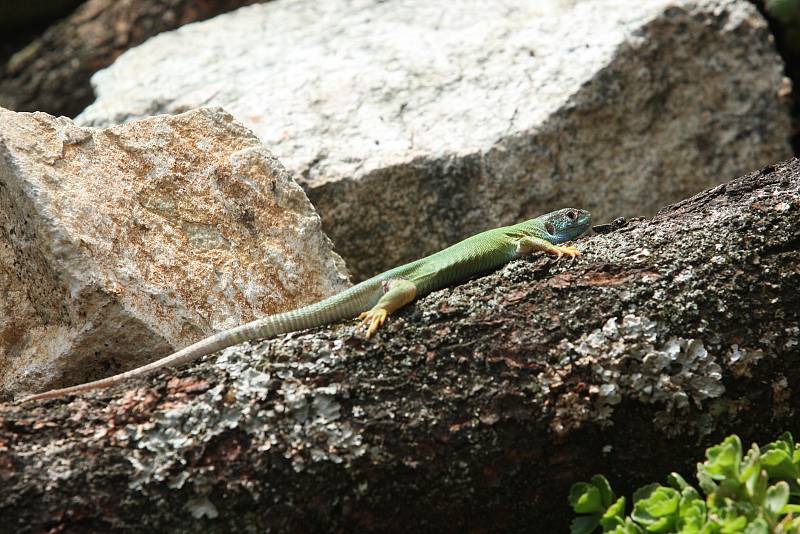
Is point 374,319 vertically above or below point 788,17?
above

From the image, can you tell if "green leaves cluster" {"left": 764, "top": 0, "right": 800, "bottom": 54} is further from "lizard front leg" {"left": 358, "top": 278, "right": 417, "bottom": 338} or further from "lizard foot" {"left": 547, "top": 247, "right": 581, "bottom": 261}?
"lizard front leg" {"left": 358, "top": 278, "right": 417, "bottom": 338}

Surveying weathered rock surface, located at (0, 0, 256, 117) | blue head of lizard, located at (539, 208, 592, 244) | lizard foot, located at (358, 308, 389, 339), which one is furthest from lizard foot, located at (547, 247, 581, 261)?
weathered rock surface, located at (0, 0, 256, 117)

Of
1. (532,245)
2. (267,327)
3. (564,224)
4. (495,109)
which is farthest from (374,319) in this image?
(495,109)

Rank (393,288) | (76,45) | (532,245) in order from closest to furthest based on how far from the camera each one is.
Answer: (393,288), (532,245), (76,45)

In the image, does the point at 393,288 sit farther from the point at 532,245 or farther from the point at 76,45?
the point at 76,45

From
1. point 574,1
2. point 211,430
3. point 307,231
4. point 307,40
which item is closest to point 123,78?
point 307,40
